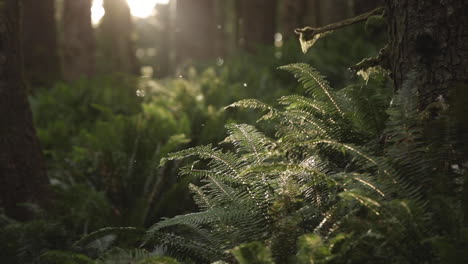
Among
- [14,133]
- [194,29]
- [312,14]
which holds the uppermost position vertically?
[312,14]

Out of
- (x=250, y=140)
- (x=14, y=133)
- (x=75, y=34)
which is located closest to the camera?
(x=250, y=140)

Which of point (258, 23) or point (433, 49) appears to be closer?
point (433, 49)

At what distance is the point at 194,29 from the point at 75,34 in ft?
10.4

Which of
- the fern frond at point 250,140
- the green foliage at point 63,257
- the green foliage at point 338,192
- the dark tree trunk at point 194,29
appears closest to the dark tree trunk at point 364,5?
the green foliage at point 338,192

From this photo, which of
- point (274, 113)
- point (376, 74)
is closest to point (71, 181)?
point (274, 113)

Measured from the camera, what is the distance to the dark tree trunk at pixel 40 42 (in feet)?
37.7

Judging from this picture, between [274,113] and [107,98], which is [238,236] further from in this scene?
[107,98]

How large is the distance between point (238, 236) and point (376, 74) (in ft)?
5.42

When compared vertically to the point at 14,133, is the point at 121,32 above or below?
above

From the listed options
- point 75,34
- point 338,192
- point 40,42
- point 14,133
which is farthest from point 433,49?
point 75,34

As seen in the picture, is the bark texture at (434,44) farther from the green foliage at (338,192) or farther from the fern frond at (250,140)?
the fern frond at (250,140)

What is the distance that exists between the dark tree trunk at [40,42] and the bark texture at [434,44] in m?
9.83

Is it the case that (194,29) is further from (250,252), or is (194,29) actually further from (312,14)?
(250,252)

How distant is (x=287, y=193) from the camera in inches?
112
